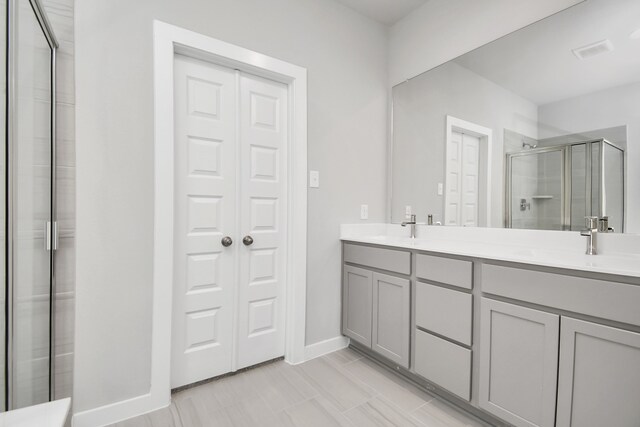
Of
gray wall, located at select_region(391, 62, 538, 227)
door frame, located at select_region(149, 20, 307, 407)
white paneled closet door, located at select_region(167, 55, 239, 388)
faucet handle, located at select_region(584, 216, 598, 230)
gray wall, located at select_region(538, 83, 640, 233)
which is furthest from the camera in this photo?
gray wall, located at select_region(391, 62, 538, 227)

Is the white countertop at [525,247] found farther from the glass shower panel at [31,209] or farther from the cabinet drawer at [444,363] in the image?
the glass shower panel at [31,209]

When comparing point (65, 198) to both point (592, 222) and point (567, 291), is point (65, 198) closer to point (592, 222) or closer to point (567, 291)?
point (567, 291)

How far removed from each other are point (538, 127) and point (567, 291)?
98 cm

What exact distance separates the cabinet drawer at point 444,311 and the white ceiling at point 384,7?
2093 millimetres

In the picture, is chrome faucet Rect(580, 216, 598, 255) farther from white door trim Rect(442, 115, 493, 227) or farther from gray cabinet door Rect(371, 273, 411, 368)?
gray cabinet door Rect(371, 273, 411, 368)

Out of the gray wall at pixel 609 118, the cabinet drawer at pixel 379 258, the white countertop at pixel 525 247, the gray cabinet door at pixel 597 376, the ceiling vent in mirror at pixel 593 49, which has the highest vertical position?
the ceiling vent in mirror at pixel 593 49

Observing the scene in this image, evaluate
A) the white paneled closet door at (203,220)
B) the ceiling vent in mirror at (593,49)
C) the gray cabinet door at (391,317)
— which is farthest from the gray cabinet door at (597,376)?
the white paneled closet door at (203,220)

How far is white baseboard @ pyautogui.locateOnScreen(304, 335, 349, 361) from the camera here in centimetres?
216

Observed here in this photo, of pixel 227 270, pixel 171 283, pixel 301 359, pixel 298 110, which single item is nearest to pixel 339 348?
pixel 301 359

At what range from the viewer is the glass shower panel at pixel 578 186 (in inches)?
59.7

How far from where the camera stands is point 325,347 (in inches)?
88.0

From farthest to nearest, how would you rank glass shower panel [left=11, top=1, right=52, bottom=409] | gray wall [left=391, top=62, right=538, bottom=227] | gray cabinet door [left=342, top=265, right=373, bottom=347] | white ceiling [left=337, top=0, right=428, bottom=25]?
white ceiling [left=337, top=0, right=428, bottom=25]
gray cabinet door [left=342, top=265, right=373, bottom=347]
gray wall [left=391, top=62, right=538, bottom=227]
glass shower panel [left=11, top=1, right=52, bottom=409]

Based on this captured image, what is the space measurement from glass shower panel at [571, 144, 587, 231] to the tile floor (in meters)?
1.16

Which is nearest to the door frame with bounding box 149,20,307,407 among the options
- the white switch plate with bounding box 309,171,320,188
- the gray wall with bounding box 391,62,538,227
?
the white switch plate with bounding box 309,171,320,188
